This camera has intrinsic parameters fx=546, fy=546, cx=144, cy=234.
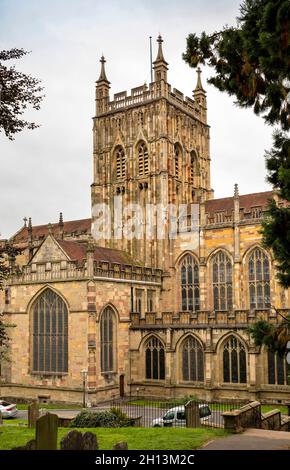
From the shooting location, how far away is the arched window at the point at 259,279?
3891 cm

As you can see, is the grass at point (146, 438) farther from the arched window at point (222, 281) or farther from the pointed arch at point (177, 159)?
the pointed arch at point (177, 159)

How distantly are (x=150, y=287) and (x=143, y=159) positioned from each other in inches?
450

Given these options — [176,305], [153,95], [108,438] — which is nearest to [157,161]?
[153,95]

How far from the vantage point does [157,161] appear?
147 feet

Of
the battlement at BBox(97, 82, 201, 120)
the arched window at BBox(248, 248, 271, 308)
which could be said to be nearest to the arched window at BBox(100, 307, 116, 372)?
the arched window at BBox(248, 248, 271, 308)

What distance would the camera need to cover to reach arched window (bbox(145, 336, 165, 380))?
36562 millimetres

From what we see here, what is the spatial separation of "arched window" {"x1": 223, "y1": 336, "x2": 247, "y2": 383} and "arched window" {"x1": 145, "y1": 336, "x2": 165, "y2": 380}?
4743mm

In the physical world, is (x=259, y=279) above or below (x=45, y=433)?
above

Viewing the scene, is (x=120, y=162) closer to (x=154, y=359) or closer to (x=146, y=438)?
(x=154, y=359)

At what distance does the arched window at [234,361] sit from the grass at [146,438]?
50.9 feet

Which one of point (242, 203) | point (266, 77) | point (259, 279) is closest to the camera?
point (266, 77)

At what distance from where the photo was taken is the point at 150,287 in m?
41.5

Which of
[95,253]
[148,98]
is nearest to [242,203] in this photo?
[148,98]

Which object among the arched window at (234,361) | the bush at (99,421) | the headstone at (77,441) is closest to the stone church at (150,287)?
the arched window at (234,361)
